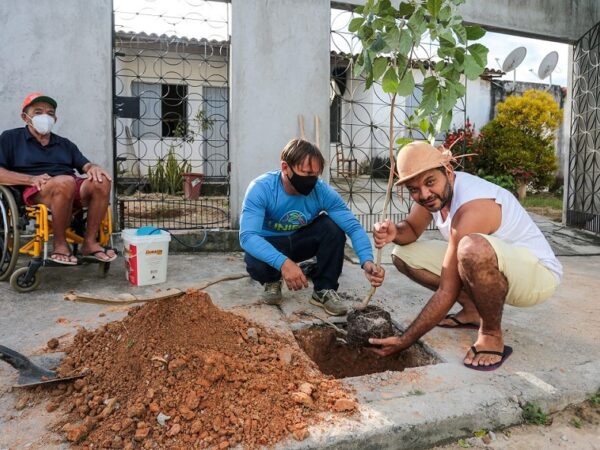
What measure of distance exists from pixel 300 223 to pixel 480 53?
4.67 ft

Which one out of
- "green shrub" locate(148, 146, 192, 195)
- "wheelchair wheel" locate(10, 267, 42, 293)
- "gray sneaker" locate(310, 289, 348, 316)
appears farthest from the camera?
"green shrub" locate(148, 146, 192, 195)

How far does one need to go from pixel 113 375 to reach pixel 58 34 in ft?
11.2

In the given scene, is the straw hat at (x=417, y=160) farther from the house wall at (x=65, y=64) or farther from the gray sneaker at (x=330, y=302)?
the house wall at (x=65, y=64)

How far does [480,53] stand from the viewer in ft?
7.05

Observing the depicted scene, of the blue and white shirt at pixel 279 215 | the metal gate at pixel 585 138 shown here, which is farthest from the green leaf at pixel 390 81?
the metal gate at pixel 585 138

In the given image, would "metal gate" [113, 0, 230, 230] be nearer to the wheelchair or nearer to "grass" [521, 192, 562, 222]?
the wheelchair

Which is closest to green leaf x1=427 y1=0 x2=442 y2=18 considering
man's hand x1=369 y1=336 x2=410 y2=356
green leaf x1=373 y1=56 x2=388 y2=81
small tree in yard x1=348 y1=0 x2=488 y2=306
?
small tree in yard x1=348 y1=0 x2=488 y2=306

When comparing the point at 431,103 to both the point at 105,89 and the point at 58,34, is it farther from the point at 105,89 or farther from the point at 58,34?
the point at 58,34

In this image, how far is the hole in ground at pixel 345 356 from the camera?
245 centimetres

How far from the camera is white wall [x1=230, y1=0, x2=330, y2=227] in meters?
4.64

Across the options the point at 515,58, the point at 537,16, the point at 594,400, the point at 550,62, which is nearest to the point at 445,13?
the point at 594,400

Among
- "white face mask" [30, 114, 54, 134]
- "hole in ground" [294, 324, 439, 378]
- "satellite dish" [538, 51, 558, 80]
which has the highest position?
"satellite dish" [538, 51, 558, 80]

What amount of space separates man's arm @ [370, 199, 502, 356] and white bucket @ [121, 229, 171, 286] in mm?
1860

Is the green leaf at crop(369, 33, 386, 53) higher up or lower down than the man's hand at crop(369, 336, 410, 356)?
higher up
